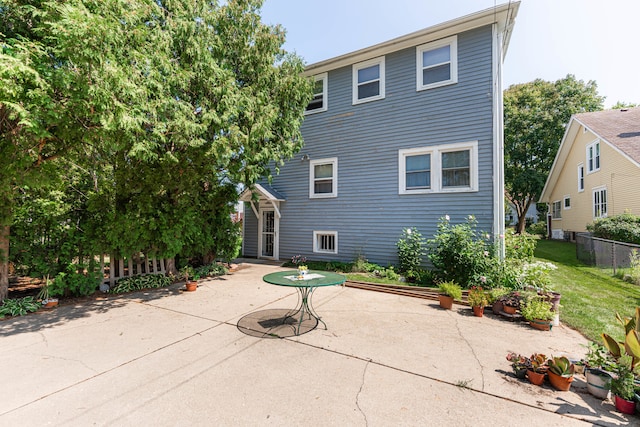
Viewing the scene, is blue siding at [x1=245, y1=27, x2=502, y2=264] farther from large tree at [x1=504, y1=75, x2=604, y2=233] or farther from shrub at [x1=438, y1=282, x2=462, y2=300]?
large tree at [x1=504, y1=75, x2=604, y2=233]

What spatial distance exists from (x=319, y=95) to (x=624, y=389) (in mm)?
10703

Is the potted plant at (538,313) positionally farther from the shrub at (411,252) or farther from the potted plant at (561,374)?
the shrub at (411,252)

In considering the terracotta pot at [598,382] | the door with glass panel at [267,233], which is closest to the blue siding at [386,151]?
the door with glass panel at [267,233]

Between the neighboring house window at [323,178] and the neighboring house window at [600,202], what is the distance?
1392 cm

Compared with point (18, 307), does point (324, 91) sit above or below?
above

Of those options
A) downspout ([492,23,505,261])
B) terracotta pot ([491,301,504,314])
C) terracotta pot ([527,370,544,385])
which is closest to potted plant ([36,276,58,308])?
terracotta pot ([527,370,544,385])

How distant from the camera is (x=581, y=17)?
5473 mm

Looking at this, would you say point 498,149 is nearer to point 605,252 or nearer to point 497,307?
point 497,307

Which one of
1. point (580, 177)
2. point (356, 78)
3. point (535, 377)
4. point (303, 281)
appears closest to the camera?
point (535, 377)

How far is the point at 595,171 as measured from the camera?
14.5 m

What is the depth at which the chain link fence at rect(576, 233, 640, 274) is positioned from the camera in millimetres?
8122

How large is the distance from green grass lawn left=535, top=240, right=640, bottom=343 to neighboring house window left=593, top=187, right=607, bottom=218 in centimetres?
689

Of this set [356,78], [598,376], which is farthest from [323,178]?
[598,376]

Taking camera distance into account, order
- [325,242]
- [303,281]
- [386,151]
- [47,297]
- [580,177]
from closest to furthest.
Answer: [303,281]
[47,297]
[386,151]
[325,242]
[580,177]
